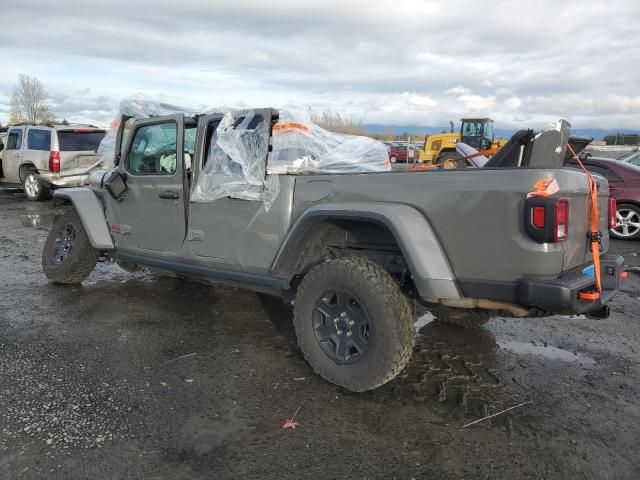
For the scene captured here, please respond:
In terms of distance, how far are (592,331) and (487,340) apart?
1054 mm

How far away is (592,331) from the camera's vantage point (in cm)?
472

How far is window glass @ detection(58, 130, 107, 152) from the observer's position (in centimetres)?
1266

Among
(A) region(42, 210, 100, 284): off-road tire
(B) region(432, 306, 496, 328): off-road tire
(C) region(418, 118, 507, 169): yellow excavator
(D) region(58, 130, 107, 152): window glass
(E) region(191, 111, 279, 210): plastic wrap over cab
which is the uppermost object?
(C) region(418, 118, 507, 169): yellow excavator

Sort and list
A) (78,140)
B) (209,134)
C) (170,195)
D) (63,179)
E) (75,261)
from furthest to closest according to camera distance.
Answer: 1. (78,140)
2. (63,179)
3. (75,261)
4. (170,195)
5. (209,134)

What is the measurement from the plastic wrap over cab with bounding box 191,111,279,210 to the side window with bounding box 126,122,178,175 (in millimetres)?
542

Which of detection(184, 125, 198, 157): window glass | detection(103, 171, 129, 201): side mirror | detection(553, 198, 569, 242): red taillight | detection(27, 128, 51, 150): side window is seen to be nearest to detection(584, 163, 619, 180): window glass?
detection(553, 198, 569, 242): red taillight

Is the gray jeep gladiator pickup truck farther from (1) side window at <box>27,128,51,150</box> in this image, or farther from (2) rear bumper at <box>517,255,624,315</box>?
(1) side window at <box>27,128,51,150</box>

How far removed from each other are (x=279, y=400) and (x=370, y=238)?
1.29m

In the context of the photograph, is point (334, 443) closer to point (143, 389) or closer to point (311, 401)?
point (311, 401)

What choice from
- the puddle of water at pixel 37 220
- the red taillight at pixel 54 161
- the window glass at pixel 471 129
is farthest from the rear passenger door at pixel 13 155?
the window glass at pixel 471 129

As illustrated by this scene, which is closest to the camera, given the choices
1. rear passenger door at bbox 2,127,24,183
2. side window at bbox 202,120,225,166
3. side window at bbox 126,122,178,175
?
side window at bbox 202,120,225,166

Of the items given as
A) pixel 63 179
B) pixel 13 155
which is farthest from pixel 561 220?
pixel 13 155

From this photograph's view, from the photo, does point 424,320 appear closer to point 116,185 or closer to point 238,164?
point 238,164

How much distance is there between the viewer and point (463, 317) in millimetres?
4512
